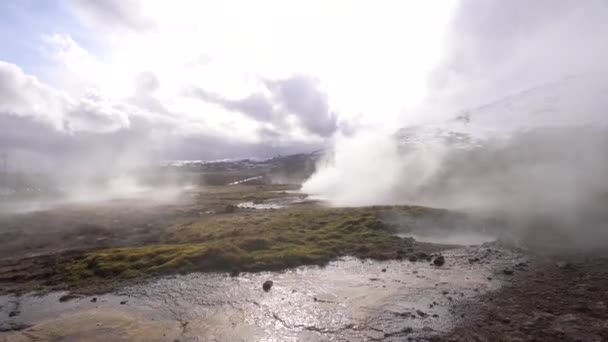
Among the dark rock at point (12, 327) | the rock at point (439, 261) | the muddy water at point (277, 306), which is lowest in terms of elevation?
the dark rock at point (12, 327)

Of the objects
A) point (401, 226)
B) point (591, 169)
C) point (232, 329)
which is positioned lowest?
point (232, 329)

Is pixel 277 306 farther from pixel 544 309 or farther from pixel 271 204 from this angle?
pixel 271 204

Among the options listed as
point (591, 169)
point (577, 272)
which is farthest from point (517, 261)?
point (591, 169)

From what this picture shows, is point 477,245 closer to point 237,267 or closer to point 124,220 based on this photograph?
point 237,267

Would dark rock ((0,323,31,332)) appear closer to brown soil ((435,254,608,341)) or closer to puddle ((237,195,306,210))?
brown soil ((435,254,608,341))

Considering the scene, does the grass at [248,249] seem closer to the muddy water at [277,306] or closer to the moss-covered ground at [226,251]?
the moss-covered ground at [226,251]

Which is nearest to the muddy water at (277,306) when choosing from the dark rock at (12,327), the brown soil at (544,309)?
the dark rock at (12,327)

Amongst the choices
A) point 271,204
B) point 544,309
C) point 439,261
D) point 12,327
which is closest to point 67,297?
point 12,327
